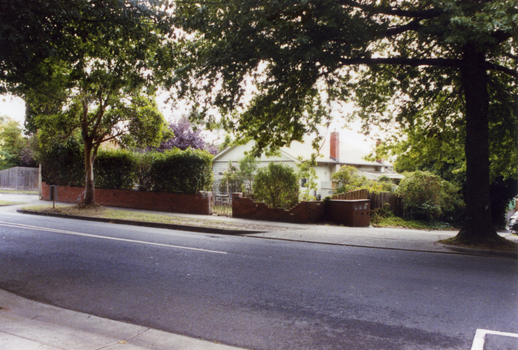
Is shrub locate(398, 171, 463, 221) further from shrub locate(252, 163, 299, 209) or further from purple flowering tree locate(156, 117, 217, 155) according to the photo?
purple flowering tree locate(156, 117, 217, 155)

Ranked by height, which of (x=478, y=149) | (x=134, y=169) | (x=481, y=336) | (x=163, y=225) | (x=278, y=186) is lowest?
(x=481, y=336)

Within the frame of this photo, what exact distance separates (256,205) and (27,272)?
34.3 feet

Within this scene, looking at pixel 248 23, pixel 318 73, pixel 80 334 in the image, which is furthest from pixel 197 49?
pixel 80 334

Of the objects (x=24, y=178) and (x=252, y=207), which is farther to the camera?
(x=24, y=178)

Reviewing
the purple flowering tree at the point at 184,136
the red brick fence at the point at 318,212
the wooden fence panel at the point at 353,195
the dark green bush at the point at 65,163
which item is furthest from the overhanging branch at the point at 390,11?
the purple flowering tree at the point at 184,136

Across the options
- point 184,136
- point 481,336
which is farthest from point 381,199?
point 184,136

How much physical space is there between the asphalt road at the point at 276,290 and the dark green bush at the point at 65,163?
13.5 m

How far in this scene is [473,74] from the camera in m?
10.2

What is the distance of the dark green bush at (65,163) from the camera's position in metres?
22.6

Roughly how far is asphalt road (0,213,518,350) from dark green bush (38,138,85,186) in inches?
532

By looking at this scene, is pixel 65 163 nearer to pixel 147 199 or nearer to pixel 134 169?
pixel 134 169

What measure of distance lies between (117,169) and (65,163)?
4.11 meters

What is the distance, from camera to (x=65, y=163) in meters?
23.1

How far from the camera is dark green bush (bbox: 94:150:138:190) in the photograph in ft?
69.5
